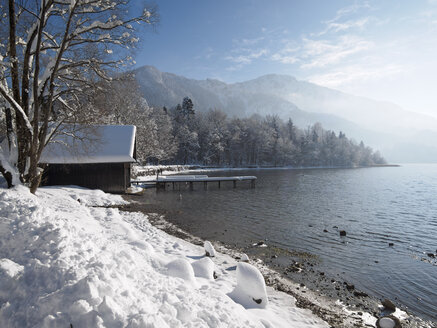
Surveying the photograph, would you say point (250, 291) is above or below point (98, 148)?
below

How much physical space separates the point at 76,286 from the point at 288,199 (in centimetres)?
2355

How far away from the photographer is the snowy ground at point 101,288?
11.9ft

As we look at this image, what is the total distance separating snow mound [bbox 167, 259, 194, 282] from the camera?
6098mm

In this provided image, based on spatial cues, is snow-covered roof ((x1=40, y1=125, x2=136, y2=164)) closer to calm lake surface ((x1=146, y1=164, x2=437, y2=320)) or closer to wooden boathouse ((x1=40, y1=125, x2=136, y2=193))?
wooden boathouse ((x1=40, y1=125, x2=136, y2=193))

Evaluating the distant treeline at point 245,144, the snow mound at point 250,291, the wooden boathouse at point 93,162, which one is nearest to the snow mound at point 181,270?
the snow mound at point 250,291

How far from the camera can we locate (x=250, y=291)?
6.24 meters

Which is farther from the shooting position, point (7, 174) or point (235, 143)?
point (235, 143)

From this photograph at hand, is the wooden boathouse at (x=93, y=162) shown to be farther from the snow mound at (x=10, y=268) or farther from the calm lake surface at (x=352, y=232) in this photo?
the snow mound at (x=10, y=268)

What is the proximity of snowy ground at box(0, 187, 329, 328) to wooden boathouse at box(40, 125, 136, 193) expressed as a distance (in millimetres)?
16130

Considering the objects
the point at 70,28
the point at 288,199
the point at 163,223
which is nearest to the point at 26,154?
the point at 70,28

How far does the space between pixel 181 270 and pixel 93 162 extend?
743 inches

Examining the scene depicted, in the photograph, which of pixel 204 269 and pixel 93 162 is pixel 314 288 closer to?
pixel 204 269

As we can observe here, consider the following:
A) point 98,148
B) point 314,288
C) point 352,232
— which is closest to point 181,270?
point 314,288

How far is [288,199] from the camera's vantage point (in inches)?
999
